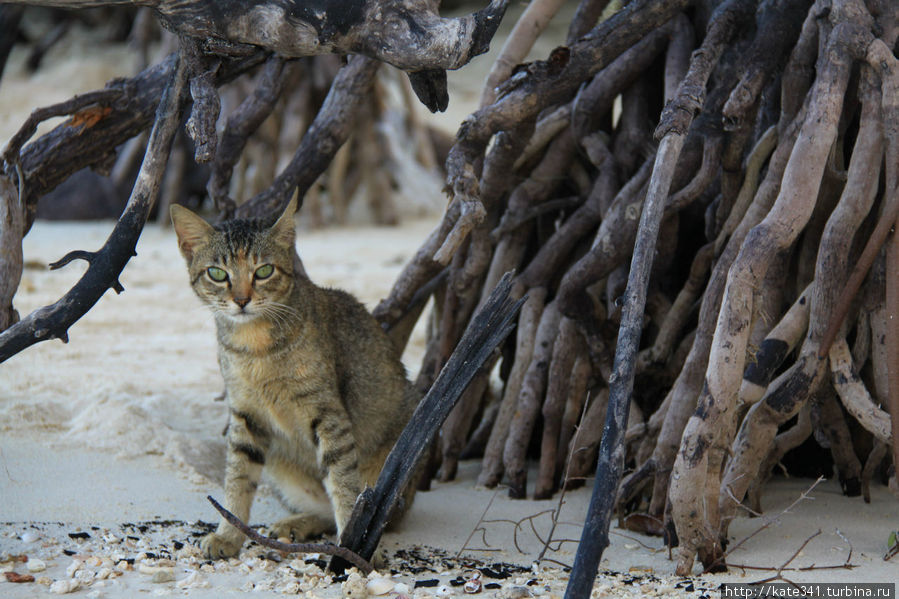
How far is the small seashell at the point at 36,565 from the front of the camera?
116 inches

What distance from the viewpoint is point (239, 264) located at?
346 centimetres

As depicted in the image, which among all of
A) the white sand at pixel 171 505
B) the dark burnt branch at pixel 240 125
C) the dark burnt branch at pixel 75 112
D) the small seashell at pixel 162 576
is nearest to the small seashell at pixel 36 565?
the white sand at pixel 171 505

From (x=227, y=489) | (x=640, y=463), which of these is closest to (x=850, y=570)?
(x=640, y=463)

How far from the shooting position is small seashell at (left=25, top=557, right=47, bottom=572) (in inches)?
116

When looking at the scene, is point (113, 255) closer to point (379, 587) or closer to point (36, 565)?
point (36, 565)

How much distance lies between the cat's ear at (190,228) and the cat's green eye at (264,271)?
25 centimetres

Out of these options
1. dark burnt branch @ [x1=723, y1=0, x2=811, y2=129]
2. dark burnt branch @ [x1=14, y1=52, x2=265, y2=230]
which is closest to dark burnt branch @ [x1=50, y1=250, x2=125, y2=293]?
dark burnt branch @ [x1=14, y1=52, x2=265, y2=230]

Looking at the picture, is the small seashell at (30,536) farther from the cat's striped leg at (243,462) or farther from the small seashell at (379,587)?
the small seashell at (379,587)

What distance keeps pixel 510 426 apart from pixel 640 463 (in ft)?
2.44

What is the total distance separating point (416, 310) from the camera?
4770mm

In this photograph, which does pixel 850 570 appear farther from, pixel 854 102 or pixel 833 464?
pixel 854 102

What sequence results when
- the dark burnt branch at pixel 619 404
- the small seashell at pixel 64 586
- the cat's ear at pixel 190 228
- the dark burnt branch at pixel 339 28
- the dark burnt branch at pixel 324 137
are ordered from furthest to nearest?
the dark burnt branch at pixel 324 137, the cat's ear at pixel 190 228, the small seashell at pixel 64 586, the dark burnt branch at pixel 339 28, the dark burnt branch at pixel 619 404

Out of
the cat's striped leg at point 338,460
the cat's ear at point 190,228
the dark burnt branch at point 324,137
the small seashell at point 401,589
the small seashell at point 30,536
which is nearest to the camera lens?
the small seashell at point 401,589

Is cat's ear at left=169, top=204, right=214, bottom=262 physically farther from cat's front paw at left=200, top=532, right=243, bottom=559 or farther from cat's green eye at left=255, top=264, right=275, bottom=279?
cat's front paw at left=200, top=532, right=243, bottom=559
